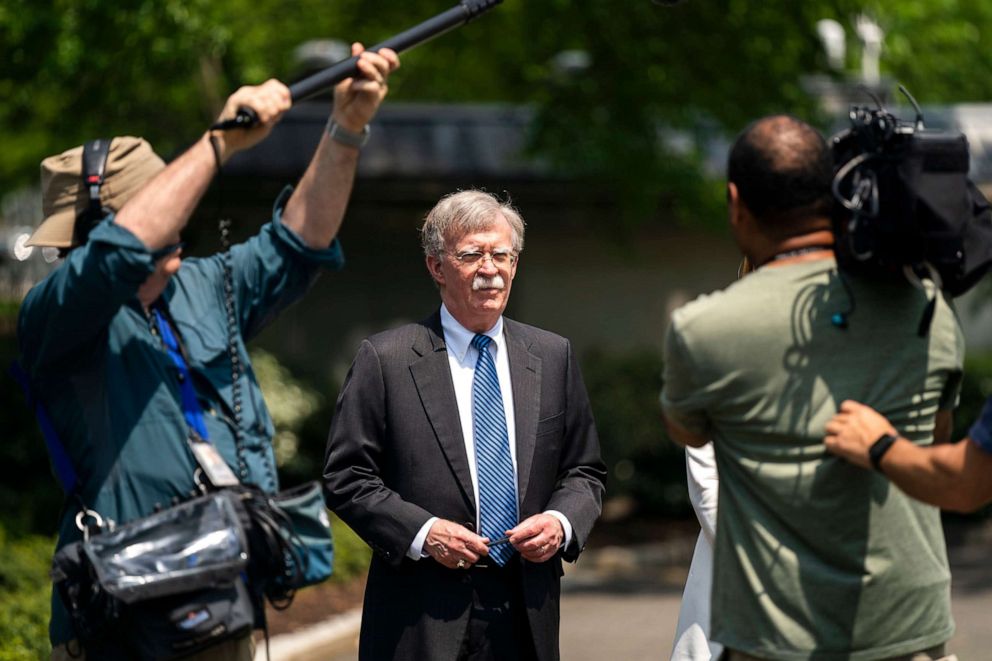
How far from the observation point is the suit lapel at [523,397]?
165 inches

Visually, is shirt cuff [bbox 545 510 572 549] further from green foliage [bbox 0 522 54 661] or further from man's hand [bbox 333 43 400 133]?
green foliage [bbox 0 522 54 661]

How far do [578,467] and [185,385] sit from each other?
1.23 metres

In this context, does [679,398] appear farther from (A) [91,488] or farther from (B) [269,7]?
(B) [269,7]

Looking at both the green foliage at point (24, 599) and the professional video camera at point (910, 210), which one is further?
the green foliage at point (24, 599)

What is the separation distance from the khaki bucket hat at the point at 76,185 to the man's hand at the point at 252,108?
0.31m

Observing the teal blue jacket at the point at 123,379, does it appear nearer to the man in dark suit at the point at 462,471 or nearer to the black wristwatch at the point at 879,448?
the man in dark suit at the point at 462,471

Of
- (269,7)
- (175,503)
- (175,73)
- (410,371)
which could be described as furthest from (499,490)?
(269,7)

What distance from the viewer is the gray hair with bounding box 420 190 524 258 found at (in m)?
4.20

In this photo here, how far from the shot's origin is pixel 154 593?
11.2 feet

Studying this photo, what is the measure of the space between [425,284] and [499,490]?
1116 centimetres

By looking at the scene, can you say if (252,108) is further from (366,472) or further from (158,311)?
(366,472)

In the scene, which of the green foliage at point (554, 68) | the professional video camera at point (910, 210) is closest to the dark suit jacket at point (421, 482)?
the professional video camera at point (910, 210)

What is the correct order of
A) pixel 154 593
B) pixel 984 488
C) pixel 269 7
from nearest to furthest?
pixel 984 488, pixel 154 593, pixel 269 7

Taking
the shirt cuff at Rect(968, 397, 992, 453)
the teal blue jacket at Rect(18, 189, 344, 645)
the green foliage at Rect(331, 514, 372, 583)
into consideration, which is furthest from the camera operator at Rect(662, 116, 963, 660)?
the green foliage at Rect(331, 514, 372, 583)
